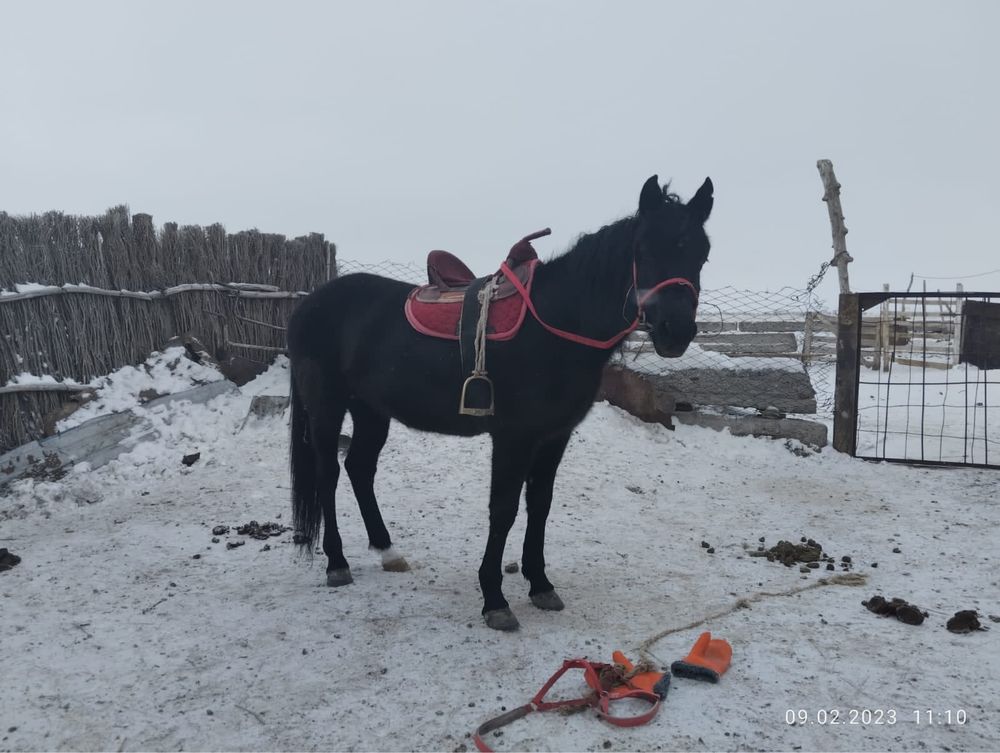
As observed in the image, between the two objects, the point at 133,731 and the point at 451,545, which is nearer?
→ the point at 133,731

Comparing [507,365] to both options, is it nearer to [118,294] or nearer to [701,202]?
[701,202]

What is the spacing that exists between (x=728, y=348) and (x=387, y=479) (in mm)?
6222

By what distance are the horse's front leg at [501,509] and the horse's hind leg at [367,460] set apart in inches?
37.0

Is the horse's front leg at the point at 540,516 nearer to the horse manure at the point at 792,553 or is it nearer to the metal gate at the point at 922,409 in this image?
the horse manure at the point at 792,553

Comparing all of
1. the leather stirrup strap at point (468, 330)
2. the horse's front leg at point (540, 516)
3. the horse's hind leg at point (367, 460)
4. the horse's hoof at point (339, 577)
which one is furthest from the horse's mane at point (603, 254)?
the horse's hoof at point (339, 577)

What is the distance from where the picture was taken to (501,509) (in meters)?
3.41

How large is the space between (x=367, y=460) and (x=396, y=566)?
2.29ft

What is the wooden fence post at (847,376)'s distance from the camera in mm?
7180

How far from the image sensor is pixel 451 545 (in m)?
4.63

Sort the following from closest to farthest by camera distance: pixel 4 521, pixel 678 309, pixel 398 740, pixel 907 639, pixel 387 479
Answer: pixel 398 740, pixel 678 309, pixel 907 639, pixel 4 521, pixel 387 479

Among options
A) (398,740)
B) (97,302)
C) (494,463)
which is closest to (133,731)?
(398,740)

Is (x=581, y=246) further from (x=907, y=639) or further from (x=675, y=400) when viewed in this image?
(x=675, y=400)

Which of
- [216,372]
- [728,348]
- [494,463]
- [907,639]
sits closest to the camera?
[907,639]

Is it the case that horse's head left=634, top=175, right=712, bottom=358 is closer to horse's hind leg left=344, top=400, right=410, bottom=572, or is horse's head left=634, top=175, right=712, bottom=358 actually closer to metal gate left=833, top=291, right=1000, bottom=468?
horse's hind leg left=344, top=400, right=410, bottom=572
